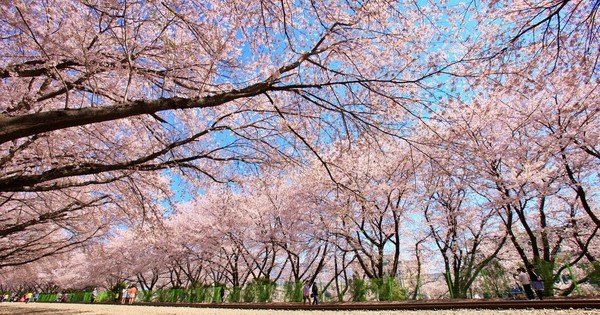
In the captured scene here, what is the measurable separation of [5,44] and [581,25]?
1035cm

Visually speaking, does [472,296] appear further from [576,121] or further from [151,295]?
[151,295]

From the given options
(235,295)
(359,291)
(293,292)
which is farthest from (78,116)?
(235,295)

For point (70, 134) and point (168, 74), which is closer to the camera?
point (168, 74)

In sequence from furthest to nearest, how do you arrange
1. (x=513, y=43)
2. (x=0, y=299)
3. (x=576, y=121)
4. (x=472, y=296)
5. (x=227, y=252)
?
(x=0, y=299) < (x=227, y=252) < (x=472, y=296) < (x=576, y=121) < (x=513, y=43)

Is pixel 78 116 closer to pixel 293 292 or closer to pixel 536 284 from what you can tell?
pixel 536 284

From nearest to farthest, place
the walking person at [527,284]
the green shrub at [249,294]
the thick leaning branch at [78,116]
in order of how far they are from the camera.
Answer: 1. the thick leaning branch at [78,116]
2. the walking person at [527,284]
3. the green shrub at [249,294]

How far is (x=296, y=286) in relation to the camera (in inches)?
716

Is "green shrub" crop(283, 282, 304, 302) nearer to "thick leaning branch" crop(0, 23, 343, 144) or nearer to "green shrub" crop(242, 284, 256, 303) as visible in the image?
"green shrub" crop(242, 284, 256, 303)

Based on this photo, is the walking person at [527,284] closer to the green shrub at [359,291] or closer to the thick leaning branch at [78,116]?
the green shrub at [359,291]

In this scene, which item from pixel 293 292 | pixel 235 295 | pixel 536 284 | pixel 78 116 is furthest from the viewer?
pixel 235 295

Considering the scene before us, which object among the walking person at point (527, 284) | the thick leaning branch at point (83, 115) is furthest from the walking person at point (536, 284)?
the thick leaning branch at point (83, 115)

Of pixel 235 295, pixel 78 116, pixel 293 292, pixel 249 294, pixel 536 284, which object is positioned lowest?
pixel 235 295

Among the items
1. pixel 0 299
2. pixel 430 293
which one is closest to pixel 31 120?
pixel 430 293

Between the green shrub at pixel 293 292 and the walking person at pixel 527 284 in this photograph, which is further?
the green shrub at pixel 293 292
